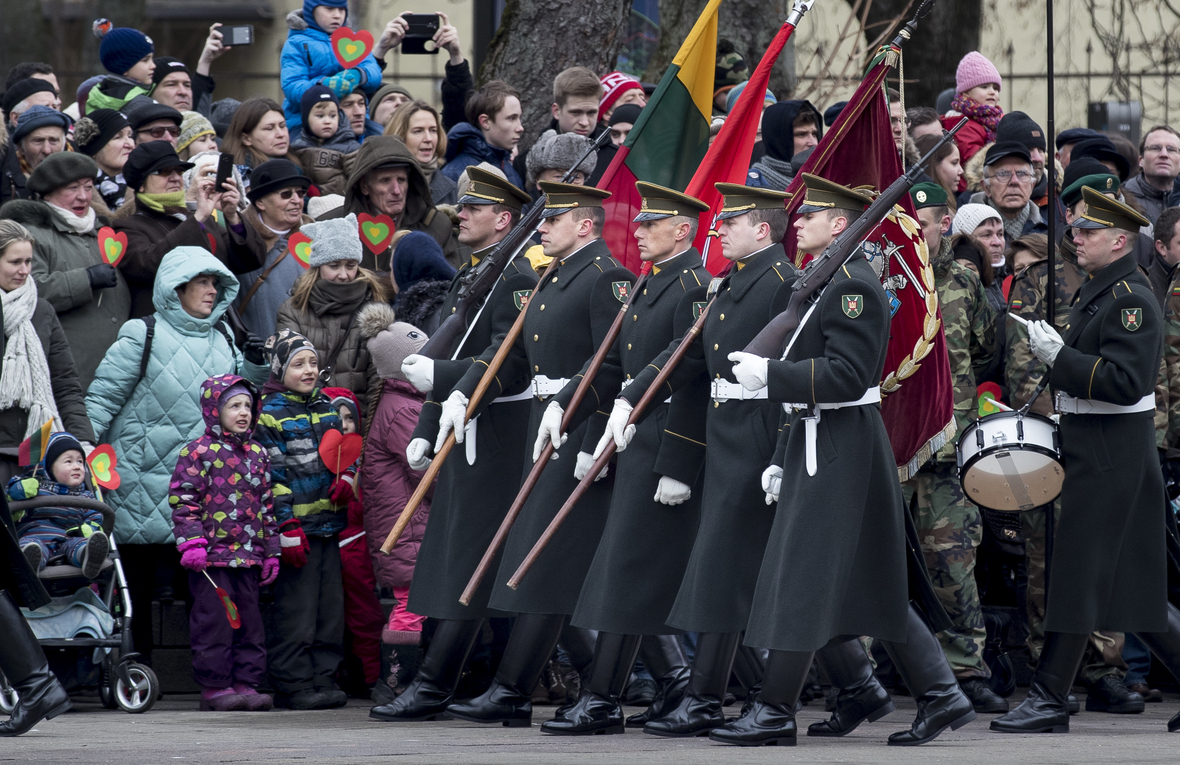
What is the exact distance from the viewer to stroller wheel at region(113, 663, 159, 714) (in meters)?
8.09

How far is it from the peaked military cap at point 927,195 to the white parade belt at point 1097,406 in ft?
4.26

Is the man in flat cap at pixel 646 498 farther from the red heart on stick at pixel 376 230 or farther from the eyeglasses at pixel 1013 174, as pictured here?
the eyeglasses at pixel 1013 174

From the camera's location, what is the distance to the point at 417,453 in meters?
7.64

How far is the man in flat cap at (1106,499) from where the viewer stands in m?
7.20

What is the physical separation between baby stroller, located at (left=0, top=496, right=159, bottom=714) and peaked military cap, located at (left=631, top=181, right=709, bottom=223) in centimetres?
262

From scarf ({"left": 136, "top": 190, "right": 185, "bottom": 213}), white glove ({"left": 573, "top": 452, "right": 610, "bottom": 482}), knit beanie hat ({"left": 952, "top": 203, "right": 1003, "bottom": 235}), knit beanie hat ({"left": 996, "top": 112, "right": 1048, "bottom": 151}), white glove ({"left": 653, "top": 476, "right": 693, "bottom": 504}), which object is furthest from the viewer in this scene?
knit beanie hat ({"left": 996, "top": 112, "right": 1048, "bottom": 151})

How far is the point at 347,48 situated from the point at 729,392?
5.05 metres

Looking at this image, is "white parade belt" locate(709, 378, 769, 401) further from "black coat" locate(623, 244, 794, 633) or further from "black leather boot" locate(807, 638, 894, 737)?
"black leather boot" locate(807, 638, 894, 737)

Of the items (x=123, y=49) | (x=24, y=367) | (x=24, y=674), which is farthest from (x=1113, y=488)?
(x=123, y=49)

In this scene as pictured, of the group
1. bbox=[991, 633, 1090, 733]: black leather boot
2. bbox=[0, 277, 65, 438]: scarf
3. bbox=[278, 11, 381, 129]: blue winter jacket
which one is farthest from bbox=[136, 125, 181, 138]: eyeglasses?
bbox=[991, 633, 1090, 733]: black leather boot

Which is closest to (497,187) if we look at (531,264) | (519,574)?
(531,264)

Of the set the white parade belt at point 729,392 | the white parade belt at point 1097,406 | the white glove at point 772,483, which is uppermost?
the white parade belt at point 729,392

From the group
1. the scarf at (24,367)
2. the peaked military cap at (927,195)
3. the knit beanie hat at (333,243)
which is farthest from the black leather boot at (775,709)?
the scarf at (24,367)

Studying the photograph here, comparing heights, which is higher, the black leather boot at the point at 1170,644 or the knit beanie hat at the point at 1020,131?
the knit beanie hat at the point at 1020,131
